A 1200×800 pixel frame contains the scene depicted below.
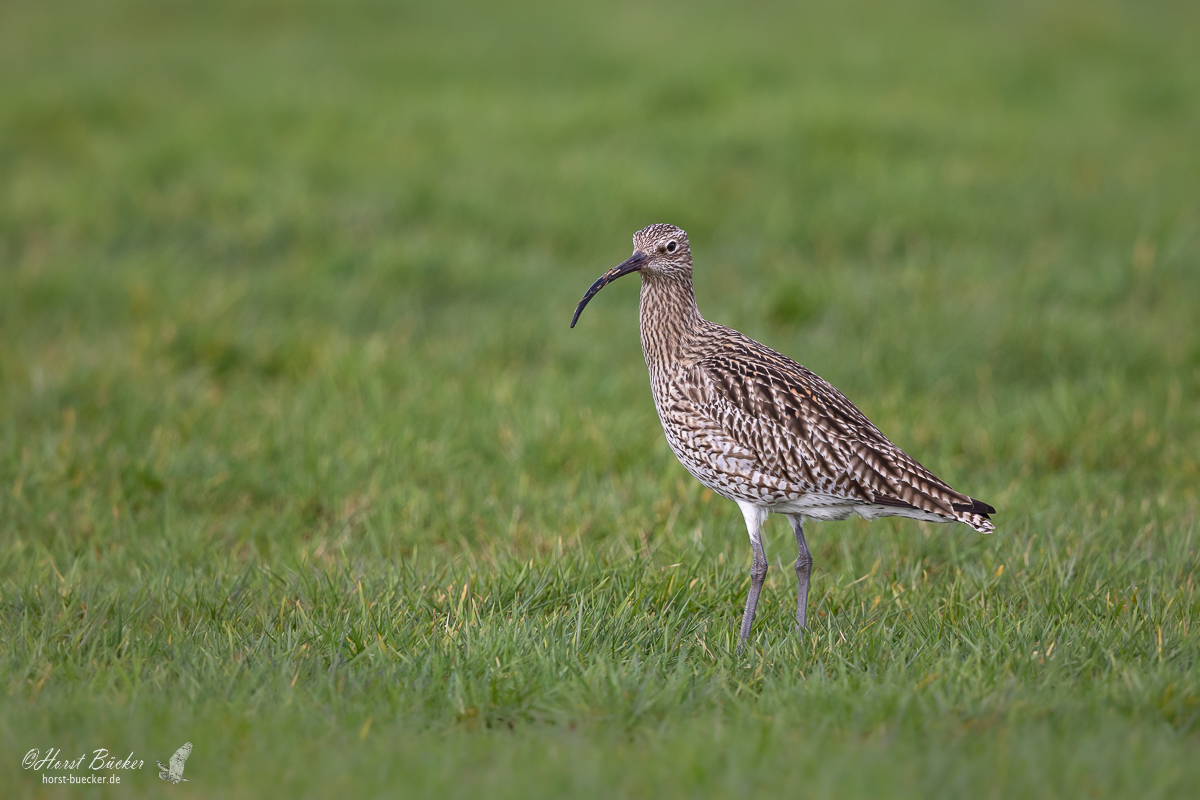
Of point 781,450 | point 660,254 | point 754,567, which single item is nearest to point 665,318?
point 660,254

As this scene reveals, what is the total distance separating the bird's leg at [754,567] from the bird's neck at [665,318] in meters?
0.77

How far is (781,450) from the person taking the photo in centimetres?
465

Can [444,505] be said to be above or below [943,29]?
below

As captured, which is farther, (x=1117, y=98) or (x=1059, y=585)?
(x=1117, y=98)

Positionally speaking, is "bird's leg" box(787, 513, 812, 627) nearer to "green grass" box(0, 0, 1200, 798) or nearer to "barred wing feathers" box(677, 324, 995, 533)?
"green grass" box(0, 0, 1200, 798)

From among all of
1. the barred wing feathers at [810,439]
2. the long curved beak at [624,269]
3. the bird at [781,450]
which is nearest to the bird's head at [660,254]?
the long curved beak at [624,269]

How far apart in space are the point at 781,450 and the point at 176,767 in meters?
2.42

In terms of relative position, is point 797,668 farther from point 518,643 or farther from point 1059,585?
point 1059,585

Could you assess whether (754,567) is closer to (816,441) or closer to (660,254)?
(816,441)

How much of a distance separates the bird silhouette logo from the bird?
1880 mm

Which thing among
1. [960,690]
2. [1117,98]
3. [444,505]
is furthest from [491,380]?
[1117,98]

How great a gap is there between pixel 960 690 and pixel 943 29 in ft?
49.2

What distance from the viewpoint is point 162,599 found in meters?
4.77

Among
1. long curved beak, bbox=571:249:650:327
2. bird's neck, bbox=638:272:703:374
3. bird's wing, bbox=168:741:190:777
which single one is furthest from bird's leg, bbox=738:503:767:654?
bird's wing, bbox=168:741:190:777
